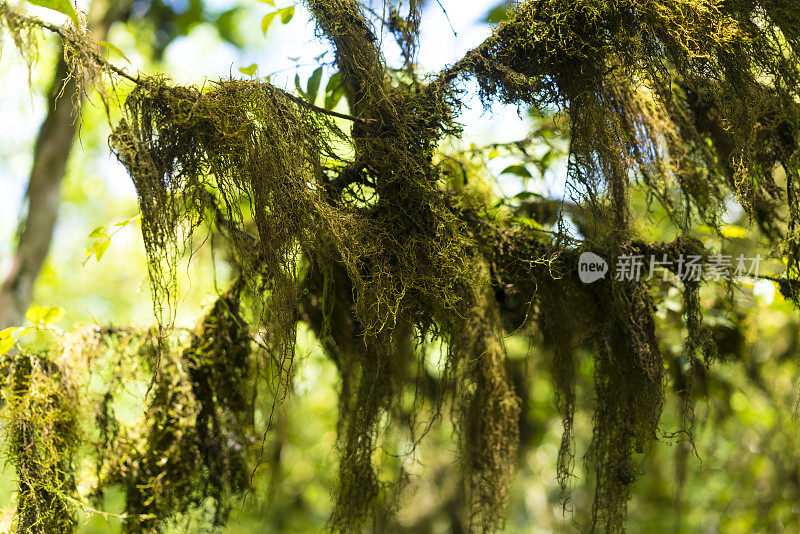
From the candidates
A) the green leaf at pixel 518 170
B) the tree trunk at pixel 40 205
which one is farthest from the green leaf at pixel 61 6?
the tree trunk at pixel 40 205

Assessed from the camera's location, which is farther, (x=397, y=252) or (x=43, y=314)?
(x=43, y=314)

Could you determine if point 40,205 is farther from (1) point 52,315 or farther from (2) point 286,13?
(2) point 286,13

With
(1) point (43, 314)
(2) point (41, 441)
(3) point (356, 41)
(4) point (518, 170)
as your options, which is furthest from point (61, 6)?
(4) point (518, 170)

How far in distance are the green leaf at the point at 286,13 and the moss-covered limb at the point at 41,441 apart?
108 centimetres

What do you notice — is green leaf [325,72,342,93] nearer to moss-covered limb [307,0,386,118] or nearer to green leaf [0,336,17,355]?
moss-covered limb [307,0,386,118]

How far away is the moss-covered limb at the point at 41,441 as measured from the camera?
50.9 inches

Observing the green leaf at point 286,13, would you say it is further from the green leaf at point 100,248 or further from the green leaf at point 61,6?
the green leaf at point 100,248

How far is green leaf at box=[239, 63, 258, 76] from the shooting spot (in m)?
1.24

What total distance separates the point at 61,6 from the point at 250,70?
1.20 ft

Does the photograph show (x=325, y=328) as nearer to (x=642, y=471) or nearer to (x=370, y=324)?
(x=370, y=324)

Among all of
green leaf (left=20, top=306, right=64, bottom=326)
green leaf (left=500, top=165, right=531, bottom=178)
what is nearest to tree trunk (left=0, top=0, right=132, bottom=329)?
green leaf (left=20, top=306, right=64, bottom=326)

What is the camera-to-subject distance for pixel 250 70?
1.26 meters

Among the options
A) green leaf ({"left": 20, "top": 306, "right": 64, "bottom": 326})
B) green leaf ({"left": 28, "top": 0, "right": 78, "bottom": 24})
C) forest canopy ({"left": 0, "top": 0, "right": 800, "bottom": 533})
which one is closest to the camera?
green leaf ({"left": 28, "top": 0, "right": 78, "bottom": 24})

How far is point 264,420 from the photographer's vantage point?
174cm
